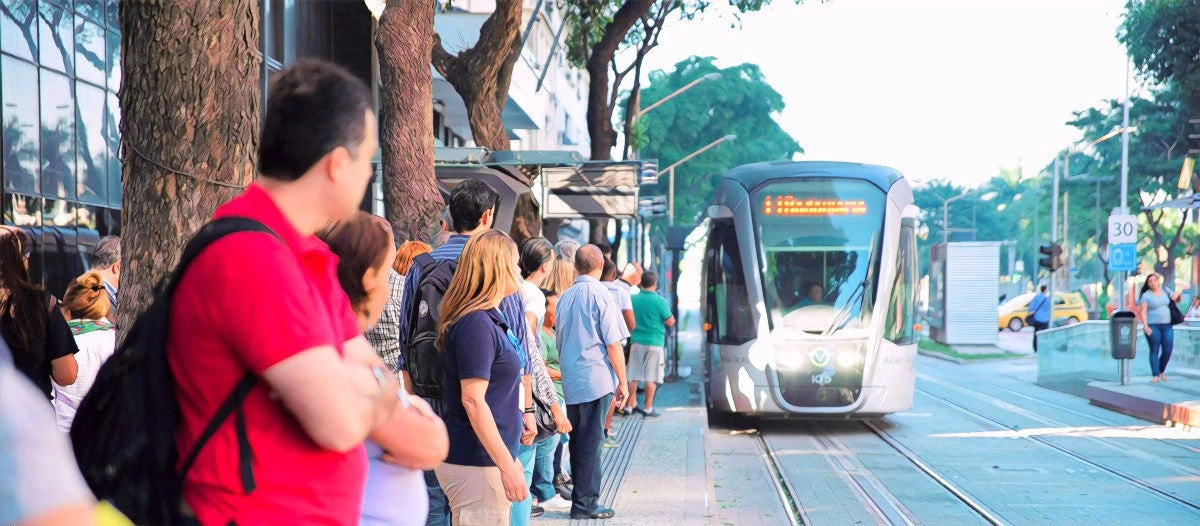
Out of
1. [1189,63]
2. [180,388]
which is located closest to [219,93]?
[180,388]

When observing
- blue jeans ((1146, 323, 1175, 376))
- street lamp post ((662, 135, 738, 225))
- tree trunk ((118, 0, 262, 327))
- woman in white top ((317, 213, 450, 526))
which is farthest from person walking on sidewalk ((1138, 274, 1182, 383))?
street lamp post ((662, 135, 738, 225))

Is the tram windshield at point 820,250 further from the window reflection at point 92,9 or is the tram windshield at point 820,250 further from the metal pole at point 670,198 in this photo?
the metal pole at point 670,198

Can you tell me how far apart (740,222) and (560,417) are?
9.86 m

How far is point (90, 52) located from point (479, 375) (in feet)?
39.8

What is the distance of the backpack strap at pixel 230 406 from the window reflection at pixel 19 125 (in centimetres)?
1226

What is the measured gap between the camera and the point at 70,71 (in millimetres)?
14766

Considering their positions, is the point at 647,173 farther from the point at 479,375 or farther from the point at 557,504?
the point at 479,375

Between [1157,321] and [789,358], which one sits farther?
[1157,321]

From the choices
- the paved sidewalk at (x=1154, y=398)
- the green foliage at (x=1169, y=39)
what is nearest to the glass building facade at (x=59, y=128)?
the paved sidewalk at (x=1154, y=398)

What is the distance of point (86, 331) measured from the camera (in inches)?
248

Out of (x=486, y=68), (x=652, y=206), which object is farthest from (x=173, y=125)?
(x=652, y=206)

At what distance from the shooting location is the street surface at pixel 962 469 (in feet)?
32.5

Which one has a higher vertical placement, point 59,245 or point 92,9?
point 92,9

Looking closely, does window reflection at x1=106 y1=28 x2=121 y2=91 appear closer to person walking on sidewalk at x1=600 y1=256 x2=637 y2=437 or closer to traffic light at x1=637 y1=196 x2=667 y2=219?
person walking on sidewalk at x1=600 y1=256 x2=637 y2=437
